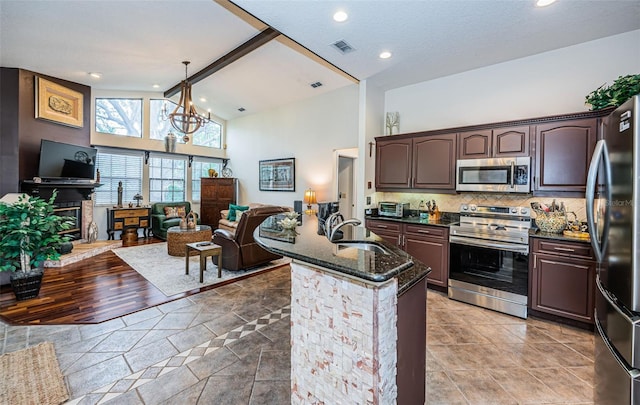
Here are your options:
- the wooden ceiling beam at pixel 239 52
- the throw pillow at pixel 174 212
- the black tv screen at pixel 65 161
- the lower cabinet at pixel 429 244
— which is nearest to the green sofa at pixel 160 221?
the throw pillow at pixel 174 212

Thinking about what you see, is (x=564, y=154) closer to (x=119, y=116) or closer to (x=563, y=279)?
(x=563, y=279)

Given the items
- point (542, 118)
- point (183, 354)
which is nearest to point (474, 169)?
point (542, 118)

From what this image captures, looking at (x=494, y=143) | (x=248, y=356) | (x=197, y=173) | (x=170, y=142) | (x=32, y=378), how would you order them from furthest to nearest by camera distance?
(x=197, y=173) → (x=170, y=142) → (x=494, y=143) → (x=248, y=356) → (x=32, y=378)

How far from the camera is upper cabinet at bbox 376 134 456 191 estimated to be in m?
3.79

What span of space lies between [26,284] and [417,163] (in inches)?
207

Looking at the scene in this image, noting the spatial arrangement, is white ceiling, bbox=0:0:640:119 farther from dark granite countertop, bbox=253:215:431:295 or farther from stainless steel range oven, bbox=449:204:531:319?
dark granite countertop, bbox=253:215:431:295

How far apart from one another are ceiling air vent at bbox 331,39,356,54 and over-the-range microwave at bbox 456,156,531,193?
2052 mm

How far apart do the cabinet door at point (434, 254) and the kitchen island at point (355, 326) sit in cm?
225

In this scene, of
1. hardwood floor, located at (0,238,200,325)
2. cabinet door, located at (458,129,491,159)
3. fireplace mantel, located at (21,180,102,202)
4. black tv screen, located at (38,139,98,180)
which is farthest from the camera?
black tv screen, located at (38,139,98,180)

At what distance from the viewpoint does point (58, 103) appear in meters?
5.24

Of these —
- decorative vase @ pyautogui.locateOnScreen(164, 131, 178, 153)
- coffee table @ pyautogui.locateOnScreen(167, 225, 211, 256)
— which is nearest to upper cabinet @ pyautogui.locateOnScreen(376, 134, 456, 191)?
coffee table @ pyautogui.locateOnScreen(167, 225, 211, 256)

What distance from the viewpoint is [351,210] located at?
22.3ft

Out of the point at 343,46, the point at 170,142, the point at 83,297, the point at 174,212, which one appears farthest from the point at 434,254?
the point at 170,142

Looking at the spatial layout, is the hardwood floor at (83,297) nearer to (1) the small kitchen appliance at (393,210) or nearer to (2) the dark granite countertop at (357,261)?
(2) the dark granite countertop at (357,261)
